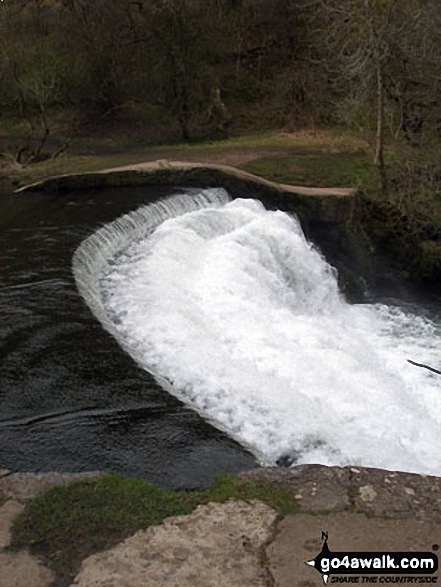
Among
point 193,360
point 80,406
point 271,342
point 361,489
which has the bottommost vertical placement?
point 271,342

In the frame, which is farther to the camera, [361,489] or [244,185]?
[244,185]

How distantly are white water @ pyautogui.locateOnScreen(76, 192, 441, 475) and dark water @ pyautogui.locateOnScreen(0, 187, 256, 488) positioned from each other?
1.07 ft

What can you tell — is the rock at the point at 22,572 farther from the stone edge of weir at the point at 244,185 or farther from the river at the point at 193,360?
the stone edge of weir at the point at 244,185

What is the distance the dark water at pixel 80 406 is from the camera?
442 cm

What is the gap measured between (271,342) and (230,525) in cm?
310

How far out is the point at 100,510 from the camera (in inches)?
147

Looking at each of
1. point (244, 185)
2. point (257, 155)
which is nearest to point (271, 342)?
point (244, 185)

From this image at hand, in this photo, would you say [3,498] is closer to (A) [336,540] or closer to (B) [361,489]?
(A) [336,540]

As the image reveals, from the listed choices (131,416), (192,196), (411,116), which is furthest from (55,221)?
(411,116)

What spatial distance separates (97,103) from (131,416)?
53.2ft

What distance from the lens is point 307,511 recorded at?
3.77m

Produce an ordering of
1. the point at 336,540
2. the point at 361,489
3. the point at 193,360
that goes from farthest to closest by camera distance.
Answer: the point at 193,360
the point at 361,489
the point at 336,540

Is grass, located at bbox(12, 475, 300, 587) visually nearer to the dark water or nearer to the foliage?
the dark water

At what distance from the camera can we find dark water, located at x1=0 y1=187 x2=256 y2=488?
14.5 feet
